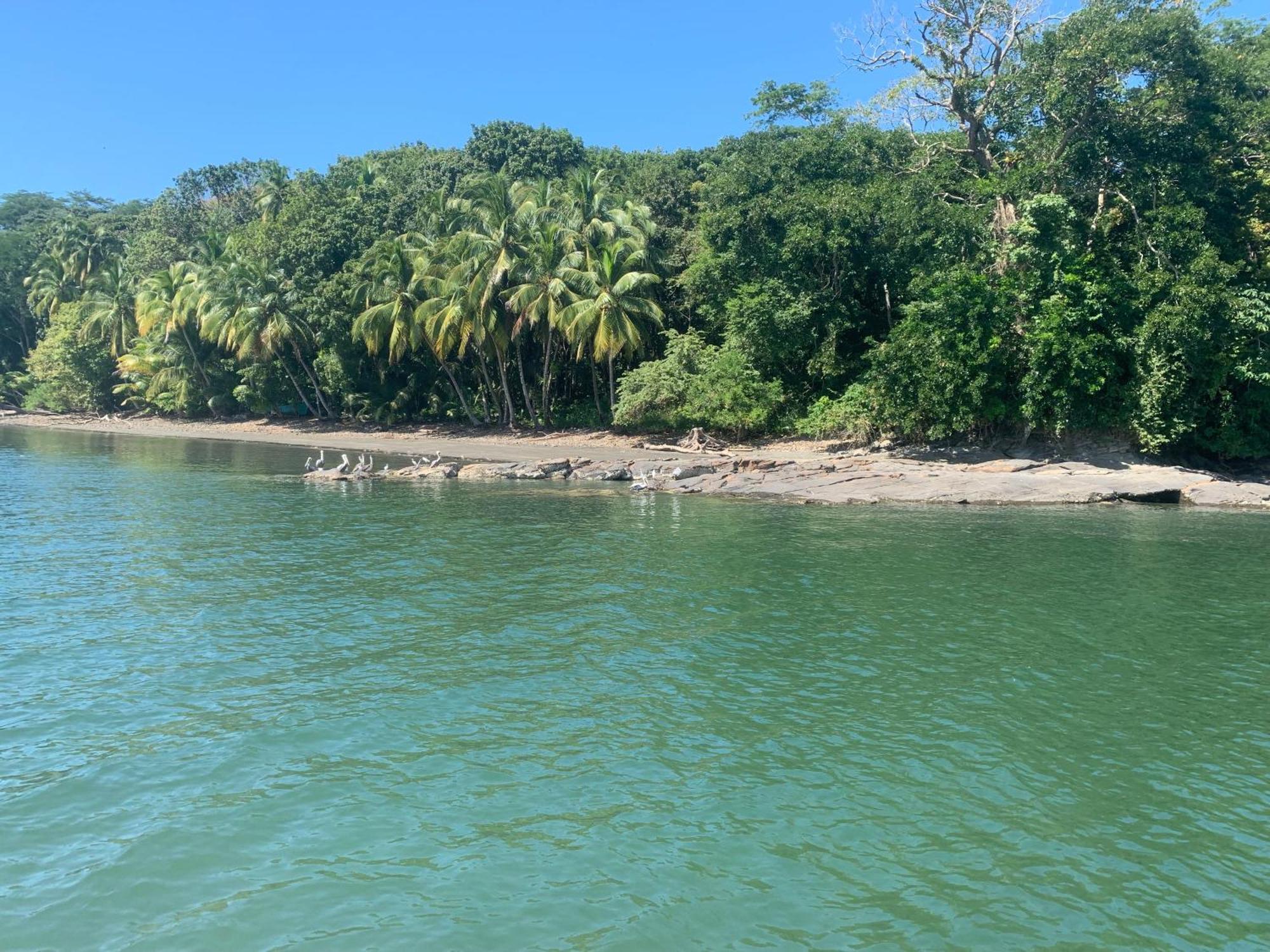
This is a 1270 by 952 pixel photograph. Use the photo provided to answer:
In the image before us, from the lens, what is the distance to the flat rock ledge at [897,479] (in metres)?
27.9

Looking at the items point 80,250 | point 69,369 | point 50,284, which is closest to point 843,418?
point 69,369

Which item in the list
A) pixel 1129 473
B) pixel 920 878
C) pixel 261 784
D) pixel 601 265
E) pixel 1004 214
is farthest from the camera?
pixel 601 265

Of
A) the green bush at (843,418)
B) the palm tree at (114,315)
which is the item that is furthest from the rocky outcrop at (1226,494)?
the palm tree at (114,315)

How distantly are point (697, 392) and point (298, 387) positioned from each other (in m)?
29.6

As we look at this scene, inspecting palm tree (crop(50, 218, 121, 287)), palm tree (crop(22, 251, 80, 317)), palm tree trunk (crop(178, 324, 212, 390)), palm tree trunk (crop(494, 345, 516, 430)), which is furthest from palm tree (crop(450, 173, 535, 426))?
palm tree (crop(22, 251, 80, 317))

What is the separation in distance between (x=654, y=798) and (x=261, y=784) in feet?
12.8

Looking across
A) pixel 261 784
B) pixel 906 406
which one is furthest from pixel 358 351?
pixel 261 784

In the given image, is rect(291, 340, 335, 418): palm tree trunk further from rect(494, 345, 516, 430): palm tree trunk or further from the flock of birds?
the flock of birds

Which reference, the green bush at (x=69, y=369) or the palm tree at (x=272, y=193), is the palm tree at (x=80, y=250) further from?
the palm tree at (x=272, y=193)

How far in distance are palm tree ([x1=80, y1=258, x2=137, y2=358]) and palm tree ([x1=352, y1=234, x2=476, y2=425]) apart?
28.7m

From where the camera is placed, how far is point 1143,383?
29656 mm

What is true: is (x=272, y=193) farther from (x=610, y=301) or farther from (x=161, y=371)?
(x=610, y=301)

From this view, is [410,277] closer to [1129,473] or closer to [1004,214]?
[1004,214]

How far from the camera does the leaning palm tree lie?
41.4 m
